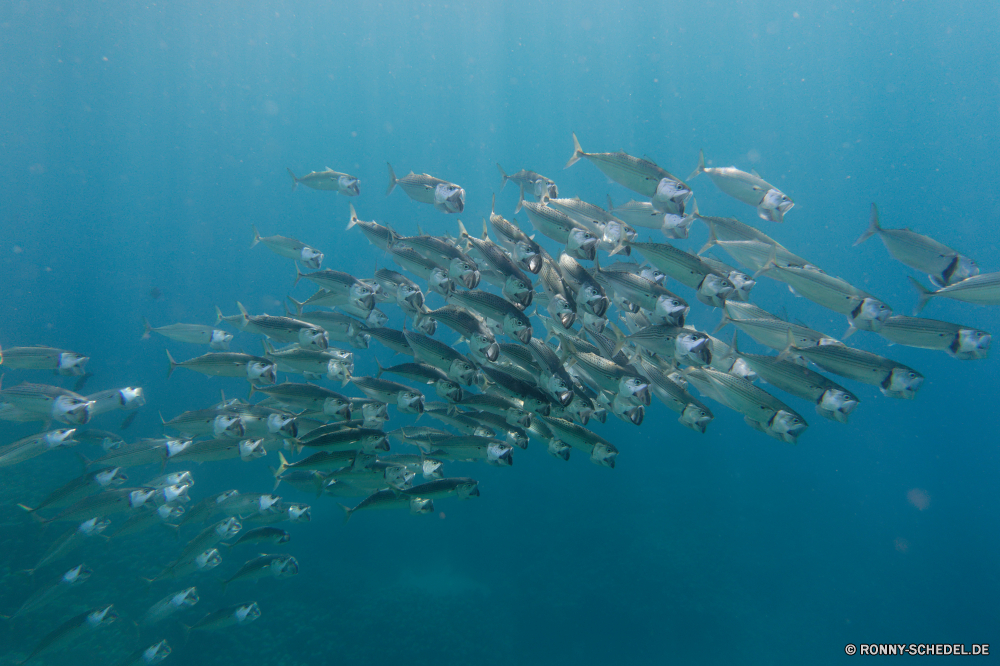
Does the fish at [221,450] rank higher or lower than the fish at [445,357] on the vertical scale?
lower

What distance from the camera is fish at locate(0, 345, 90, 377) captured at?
5219 mm

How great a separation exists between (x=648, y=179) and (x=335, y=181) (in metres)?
4.82

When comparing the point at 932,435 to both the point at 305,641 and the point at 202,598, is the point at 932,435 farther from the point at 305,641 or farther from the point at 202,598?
the point at 202,598

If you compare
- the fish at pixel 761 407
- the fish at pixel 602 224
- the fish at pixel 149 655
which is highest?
the fish at pixel 602 224

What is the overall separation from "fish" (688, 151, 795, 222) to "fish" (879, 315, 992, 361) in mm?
1387

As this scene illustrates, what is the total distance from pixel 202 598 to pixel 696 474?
21.7 meters

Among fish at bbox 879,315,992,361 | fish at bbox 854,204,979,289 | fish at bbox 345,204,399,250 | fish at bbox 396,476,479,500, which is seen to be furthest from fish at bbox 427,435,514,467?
fish at bbox 854,204,979,289

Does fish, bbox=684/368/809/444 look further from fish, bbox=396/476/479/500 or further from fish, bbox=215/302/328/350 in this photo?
fish, bbox=215/302/328/350

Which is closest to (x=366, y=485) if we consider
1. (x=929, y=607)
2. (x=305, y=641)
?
(x=305, y=641)

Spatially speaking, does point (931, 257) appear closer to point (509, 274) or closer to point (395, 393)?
point (509, 274)

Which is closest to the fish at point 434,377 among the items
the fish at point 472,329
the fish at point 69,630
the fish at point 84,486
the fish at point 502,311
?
the fish at point 472,329

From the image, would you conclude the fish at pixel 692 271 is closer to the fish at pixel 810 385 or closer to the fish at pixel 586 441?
the fish at pixel 810 385

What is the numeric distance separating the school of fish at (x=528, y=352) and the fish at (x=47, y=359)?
1.1 inches

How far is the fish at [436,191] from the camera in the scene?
434 cm
